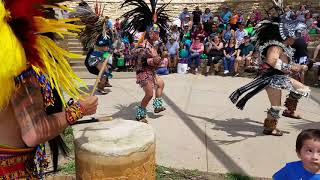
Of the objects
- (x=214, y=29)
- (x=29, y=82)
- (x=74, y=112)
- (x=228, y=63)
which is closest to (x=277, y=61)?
(x=74, y=112)

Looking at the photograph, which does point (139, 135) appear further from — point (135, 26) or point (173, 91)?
point (173, 91)

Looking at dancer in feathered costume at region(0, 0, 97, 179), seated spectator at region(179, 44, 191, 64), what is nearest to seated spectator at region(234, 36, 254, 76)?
seated spectator at region(179, 44, 191, 64)

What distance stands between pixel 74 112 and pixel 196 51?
28.3 feet

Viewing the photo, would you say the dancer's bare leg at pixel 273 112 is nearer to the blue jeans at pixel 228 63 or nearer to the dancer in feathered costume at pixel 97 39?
the dancer in feathered costume at pixel 97 39

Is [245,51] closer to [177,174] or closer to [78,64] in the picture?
[78,64]

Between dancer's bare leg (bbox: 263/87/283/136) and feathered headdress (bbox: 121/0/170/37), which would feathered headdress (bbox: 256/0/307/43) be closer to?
dancer's bare leg (bbox: 263/87/283/136)

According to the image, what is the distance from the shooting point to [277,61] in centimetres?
492

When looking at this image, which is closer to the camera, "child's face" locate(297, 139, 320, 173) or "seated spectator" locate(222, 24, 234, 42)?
"child's face" locate(297, 139, 320, 173)

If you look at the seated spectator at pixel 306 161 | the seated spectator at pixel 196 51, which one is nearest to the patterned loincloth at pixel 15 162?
the seated spectator at pixel 306 161

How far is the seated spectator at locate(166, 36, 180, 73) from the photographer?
420 inches

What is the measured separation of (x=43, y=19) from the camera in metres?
1.93

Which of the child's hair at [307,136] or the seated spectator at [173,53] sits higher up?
the child's hair at [307,136]

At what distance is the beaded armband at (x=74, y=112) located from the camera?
7.10ft

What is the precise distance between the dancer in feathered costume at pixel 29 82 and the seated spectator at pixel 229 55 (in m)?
8.27
